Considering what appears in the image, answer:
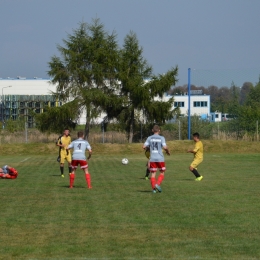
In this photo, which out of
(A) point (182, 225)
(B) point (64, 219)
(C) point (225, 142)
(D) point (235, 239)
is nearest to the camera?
(D) point (235, 239)

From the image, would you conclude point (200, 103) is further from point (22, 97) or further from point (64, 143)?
point (64, 143)

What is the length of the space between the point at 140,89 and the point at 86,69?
5591 mm

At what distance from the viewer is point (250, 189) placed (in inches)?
736

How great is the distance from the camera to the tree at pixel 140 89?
52406 mm

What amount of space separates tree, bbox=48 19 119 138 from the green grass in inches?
1313

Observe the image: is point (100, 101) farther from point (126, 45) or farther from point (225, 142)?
point (225, 142)

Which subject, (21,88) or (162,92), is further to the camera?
(21,88)

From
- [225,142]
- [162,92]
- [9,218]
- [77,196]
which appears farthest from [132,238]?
[162,92]

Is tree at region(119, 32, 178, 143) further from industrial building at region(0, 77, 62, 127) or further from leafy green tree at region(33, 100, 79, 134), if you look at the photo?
industrial building at region(0, 77, 62, 127)

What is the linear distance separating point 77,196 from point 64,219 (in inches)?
172

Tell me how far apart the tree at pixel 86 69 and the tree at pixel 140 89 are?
43.7 inches

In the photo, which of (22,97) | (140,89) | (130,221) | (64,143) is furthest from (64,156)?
(22,97)

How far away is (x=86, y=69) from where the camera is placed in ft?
179

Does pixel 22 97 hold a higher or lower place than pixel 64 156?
higher
